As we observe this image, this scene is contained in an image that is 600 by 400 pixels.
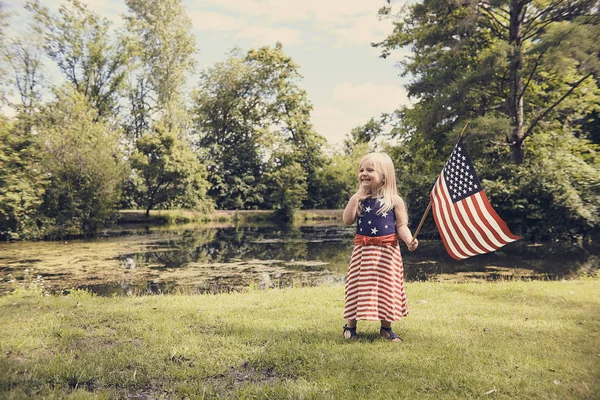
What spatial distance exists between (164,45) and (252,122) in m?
13.1

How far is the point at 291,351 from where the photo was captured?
4066 millimetres

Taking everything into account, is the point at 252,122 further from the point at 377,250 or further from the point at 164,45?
the point at 377,250

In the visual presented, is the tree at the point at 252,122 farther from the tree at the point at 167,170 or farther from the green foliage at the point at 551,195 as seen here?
the green foliage at the point at 551,195

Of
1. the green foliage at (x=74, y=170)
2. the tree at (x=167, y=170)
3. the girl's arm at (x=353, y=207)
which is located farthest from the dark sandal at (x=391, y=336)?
the tree at (x=167, y=170)

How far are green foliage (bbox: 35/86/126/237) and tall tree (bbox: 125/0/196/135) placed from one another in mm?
12487

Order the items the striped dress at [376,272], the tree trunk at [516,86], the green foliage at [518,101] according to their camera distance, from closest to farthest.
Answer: the striped dress at [376,272], the green foliage at [518,101], the tree trunk at [516,86]

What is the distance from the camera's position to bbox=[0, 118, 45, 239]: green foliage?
1942cm

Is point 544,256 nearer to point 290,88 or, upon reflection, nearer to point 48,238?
point 48,238

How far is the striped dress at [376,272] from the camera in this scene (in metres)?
4.50

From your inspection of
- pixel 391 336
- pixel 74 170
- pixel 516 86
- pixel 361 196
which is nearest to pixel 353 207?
pixel 361 196

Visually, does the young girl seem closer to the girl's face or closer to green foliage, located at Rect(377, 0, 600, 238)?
the girl's face

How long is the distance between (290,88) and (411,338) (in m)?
43.2

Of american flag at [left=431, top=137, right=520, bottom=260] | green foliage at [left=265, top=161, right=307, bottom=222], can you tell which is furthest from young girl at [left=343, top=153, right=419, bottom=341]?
green foliage at [left=265, top=161, right=307, bottom=222]

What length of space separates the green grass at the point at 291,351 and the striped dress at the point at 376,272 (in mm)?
356
